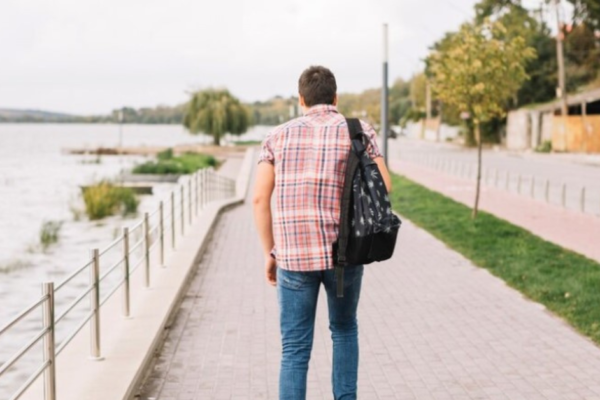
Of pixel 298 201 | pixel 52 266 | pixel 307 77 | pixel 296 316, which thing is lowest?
pixel 52 266

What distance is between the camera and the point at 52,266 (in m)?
16.6

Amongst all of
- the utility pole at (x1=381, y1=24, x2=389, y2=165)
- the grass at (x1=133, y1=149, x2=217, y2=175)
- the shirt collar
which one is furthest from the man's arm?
the grass at (x1=133, y1=149, x2=217, y2=175)

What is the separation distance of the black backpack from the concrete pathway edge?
6.60 feet

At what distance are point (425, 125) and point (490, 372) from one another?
94.9 m

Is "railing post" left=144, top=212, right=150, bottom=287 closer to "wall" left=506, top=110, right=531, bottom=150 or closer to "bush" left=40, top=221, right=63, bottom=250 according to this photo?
"bush" left=40, top=221, right=63, bottom=250

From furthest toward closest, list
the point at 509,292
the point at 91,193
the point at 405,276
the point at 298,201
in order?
the point at 91,193, the point at 405,276, the point at 509,292, the point at 298,201

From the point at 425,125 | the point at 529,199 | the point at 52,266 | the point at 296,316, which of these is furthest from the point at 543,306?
the point at 425,125

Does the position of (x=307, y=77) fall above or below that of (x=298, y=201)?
above

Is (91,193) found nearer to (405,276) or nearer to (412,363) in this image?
(405,276)

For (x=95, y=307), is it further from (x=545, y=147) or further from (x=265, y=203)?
(x=545, y=147)

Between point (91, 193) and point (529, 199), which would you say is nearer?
point (529, 199)

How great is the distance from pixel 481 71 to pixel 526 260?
18.5 ft

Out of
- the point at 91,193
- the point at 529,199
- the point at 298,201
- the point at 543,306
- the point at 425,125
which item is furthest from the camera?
the point at 425,125

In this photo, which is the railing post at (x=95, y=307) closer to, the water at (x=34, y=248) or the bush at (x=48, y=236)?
the water at (x=34, y=248)
